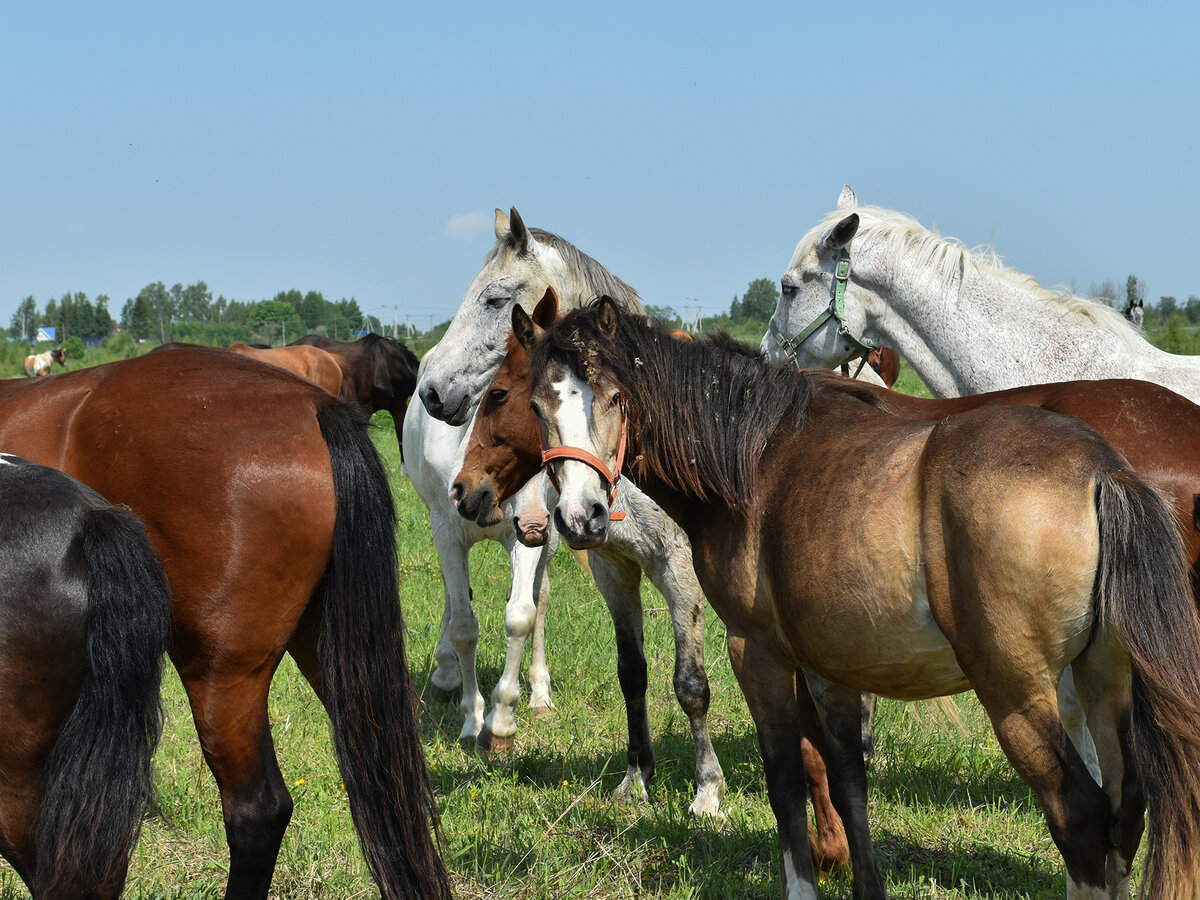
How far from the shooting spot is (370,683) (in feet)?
10.4

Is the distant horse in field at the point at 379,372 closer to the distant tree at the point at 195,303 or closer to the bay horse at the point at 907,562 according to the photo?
the bay horse at the point at 907,562

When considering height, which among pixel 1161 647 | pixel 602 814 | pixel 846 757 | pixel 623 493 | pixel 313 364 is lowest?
pixel 602 814

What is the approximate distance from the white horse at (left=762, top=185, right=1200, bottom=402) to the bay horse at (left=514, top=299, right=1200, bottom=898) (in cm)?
137

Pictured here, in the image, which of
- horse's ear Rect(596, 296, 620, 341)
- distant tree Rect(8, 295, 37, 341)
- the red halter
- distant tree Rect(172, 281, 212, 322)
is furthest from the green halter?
distant tree Rect(172, 281, 212, 322)

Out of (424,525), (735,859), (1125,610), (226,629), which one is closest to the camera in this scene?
(1125,610)

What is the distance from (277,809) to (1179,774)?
2457 millimetres

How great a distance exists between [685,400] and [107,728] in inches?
72.4

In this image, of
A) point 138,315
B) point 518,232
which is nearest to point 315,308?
point 138,315

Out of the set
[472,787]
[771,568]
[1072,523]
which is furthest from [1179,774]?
[472,787]

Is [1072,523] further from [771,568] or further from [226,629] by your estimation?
[226,629]

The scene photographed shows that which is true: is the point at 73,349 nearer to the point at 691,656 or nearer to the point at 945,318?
the point at 691,656

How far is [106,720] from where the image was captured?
2.25m

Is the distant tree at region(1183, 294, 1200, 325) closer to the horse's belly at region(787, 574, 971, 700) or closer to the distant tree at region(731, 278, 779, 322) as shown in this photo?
the distant tree at region(731, 278, 779, 322)

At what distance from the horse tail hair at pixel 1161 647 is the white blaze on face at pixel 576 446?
135cm
